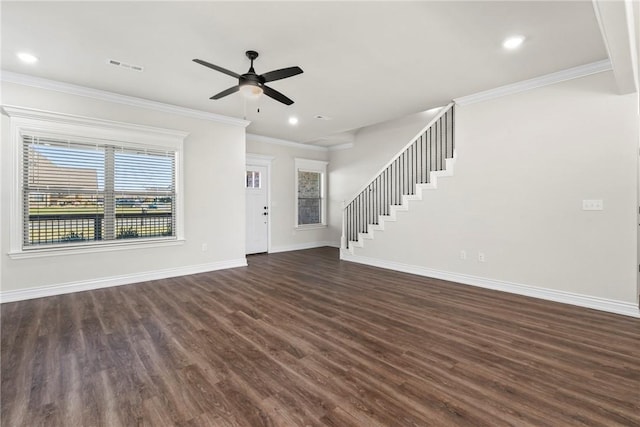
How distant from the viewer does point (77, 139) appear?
4121 millimetres

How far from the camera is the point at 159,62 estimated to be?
→ 3.40 metres

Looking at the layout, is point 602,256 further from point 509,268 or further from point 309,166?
point 309,166

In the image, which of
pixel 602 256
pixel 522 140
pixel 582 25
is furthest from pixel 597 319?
pixel 582 25

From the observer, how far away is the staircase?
5.15 meters

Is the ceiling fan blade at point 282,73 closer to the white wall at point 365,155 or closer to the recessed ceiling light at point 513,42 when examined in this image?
the recessed ceiling light at point 513,42

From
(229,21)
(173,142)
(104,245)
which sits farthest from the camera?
(173,142)

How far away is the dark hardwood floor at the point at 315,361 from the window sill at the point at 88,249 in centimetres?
60

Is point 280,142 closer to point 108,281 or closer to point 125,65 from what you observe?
point 125,65

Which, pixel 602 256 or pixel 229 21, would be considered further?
pixel 602 256

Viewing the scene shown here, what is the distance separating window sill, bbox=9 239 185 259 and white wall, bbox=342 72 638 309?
4512mm

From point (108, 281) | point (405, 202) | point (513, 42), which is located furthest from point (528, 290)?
point (108, 281)

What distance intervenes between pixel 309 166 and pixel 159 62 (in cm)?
498

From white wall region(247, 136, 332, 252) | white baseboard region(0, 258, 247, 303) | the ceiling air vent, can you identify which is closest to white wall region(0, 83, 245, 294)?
white baseboard region(0, 258, 247, 303)

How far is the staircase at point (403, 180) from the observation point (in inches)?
203
